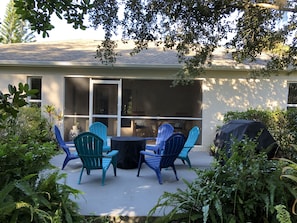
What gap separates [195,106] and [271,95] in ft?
8.85

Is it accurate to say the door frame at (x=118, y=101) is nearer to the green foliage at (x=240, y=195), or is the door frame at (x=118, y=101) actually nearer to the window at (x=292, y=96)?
the window at (x=292, y=96)

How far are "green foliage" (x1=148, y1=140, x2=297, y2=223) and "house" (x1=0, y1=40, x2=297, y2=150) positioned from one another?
251 inches

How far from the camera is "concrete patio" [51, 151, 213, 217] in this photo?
4.02 metres

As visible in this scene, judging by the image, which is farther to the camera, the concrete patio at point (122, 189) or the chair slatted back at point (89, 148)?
the chair slatted back at point (89, 148)

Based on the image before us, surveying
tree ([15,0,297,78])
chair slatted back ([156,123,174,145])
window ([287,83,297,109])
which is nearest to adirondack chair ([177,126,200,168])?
chair slatted back ([156,123,174,145])

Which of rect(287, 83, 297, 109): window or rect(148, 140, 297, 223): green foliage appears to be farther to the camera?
rect(287, 83, 297, 109): window

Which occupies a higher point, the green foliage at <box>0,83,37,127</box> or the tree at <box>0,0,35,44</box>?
the tree at <box>0,0,35,44</box>

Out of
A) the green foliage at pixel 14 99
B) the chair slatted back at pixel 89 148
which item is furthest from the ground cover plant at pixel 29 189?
the chair slatted back at pixel 89 148

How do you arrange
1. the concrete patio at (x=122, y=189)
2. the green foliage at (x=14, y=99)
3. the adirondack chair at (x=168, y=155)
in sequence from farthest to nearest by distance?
1. the adirondack chair at (x=168, y=155)
2. the concrete patio at (x=122, y=189)
3. the green foliage at (x=14, y=99)

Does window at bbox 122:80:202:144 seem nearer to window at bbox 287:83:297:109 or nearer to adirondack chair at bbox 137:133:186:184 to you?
window at bbox 287:83:297:109

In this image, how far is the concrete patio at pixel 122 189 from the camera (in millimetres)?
4020

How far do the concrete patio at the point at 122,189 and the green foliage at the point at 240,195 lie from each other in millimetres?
682

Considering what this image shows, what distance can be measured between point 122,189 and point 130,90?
18.6 feet

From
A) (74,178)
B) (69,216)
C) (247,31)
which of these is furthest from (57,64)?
(69,216)
